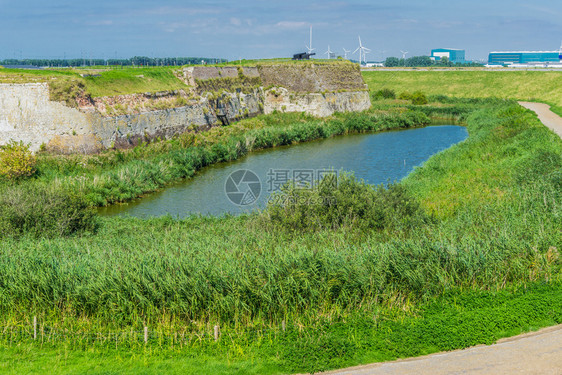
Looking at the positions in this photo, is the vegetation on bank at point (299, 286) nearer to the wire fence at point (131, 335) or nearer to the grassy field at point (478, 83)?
the wire fence at point (131, 335)

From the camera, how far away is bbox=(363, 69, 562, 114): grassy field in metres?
54.0

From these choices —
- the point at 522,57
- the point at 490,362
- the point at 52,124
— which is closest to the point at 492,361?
the point at 490,362

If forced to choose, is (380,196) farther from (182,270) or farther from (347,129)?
(347,129)

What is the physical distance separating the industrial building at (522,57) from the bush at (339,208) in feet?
452

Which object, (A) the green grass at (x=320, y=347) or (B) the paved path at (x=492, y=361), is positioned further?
(A) the green grass at (x=320, y=347)

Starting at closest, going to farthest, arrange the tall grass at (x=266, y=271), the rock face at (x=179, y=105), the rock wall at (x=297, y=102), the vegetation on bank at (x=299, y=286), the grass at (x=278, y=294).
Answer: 1. the grass at (x=278, y=294)
2. the vegetation on bank at (x=299, y=286)
3. the tall grass at (x=266, y=271)
4. the rock face at (x=179, y=105)
5. the rock wall at (x=297, y=102)

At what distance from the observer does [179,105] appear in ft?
101

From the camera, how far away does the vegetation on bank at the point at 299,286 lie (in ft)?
26.6

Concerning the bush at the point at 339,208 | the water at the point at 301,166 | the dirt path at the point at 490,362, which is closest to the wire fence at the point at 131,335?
the dirt path at the point at 490,362

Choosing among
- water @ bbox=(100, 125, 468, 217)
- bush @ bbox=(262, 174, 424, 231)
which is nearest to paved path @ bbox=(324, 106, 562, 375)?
bush @ bbox=(262, 174, 424, 231)

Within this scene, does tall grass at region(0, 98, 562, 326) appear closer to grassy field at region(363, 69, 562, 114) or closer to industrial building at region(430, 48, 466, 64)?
grassy field at region(363, 69, 562, 114)

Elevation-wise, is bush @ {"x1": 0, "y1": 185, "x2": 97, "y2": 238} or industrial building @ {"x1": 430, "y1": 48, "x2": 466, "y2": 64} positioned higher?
industrial building @ {"x1": 430, "y1": 48, "x2": 466, "y2": 64}

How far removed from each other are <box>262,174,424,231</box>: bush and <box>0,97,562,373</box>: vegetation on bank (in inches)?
2.0

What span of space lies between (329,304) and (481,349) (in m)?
2.53
